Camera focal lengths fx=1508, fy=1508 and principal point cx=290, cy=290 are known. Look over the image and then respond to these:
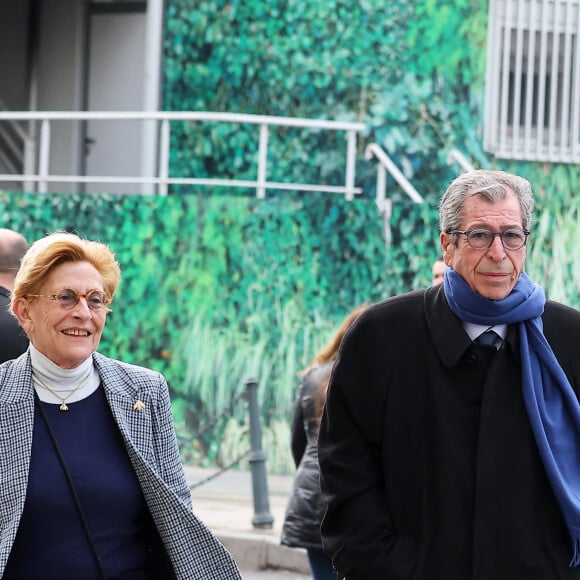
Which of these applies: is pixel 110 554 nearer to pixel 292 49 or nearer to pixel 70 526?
pixel 70 526

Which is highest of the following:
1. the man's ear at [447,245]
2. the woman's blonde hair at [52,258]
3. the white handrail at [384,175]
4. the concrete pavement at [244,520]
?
the white handrail at [384,175]

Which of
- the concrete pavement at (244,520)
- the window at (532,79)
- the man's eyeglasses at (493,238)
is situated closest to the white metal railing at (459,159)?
the window at (532,79)

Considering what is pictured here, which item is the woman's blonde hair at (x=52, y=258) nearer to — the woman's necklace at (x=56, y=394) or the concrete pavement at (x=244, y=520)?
the woman's necklace at (x=56, y=394)

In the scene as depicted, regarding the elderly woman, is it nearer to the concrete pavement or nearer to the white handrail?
the concrete pavement

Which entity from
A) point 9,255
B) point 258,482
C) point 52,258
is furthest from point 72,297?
point 258,482

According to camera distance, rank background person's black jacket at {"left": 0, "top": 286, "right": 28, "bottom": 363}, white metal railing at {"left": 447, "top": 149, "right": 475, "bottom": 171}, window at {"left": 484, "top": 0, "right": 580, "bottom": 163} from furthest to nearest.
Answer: window at {"left": 484, "top": 0, "right": 580, "bottom": 163} < white metal railing at {"left": 447, "top": 149, "right": 475, "bottom": 171} < background person's black jacket at {"left": 0, "top": 286, "right": 28, "bottom": 363}

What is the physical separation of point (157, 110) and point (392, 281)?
3459 millimetres

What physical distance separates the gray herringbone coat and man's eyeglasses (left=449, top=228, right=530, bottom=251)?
1.06m

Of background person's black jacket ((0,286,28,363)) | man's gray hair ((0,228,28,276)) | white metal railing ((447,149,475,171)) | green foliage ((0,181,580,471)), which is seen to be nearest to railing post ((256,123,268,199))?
green foliage ((0,181,580,471))

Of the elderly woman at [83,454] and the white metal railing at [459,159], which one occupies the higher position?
the white metal railing at [459,159]

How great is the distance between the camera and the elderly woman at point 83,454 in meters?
4.14

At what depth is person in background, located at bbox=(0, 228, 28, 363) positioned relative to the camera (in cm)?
587

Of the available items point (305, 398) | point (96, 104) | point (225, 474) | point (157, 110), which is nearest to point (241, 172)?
point (157, 110)

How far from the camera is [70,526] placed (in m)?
4.14
